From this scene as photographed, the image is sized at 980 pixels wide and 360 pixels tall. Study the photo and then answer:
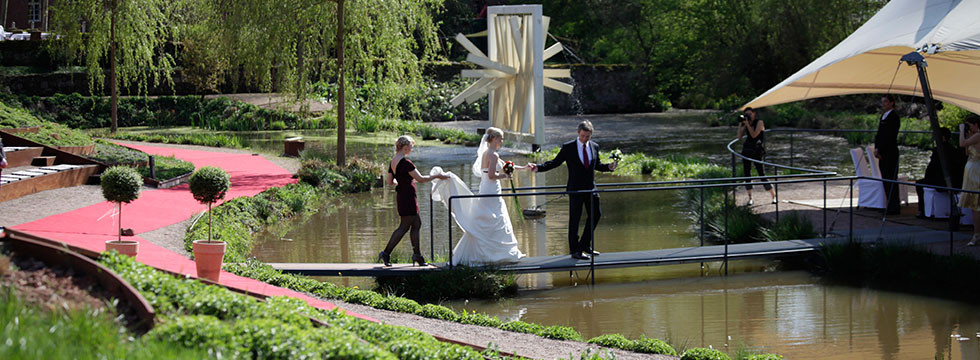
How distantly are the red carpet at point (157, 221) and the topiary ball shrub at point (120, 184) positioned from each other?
0.68 meters

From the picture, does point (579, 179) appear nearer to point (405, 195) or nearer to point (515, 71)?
point (405, 195)

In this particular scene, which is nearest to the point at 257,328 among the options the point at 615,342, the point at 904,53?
the point at 615,342

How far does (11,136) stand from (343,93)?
285 inches

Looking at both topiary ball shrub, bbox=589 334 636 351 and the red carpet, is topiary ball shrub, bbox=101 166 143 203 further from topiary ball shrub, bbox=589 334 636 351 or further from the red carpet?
topiary ball shrub, bbox=589 334 636 351

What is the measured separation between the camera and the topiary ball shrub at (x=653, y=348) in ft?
26.4

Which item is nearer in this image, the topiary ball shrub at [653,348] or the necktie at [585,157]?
the topiary ball shrub at [653,348]

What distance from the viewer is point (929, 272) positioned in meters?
10.9

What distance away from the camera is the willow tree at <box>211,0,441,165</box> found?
816 inches

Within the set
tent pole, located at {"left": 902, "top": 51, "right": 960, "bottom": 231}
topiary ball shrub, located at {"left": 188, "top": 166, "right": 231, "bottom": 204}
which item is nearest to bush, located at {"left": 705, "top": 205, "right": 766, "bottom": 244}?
tent pole, located at {"left": 902, "top": 51, "right": 960, "bottom": 231}

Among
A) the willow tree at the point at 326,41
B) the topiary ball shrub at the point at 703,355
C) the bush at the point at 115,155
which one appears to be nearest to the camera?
the topiary ball shrub at the point at 703,355

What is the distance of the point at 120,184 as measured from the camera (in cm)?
994

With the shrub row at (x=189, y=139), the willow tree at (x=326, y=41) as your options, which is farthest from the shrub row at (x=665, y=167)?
the shrub row at (x=189, y=139)

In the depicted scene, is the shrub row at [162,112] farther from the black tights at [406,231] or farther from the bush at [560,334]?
the bush at [560,334]

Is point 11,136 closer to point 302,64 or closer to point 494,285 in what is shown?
point 302,64
